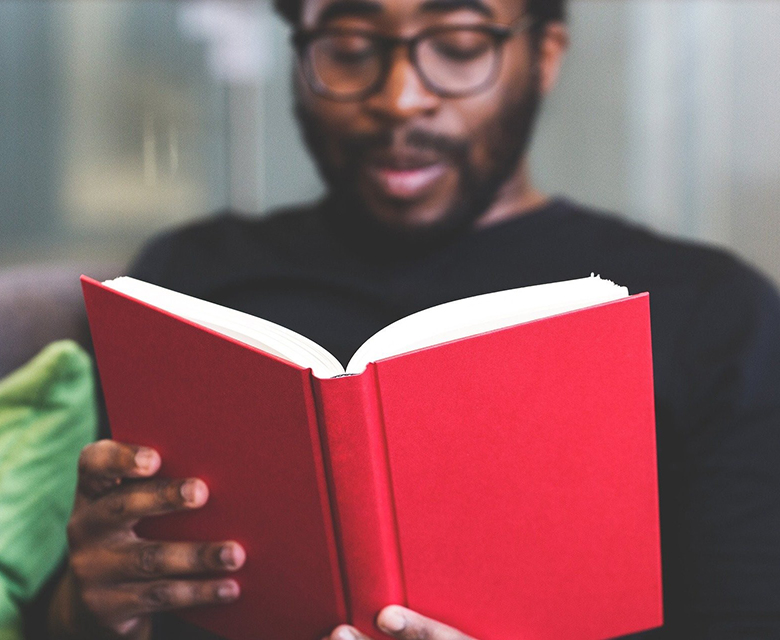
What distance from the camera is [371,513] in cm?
51

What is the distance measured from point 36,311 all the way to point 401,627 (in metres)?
0.63

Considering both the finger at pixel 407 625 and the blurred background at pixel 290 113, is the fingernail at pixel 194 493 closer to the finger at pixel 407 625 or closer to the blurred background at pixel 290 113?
the finger at pixel 407 625

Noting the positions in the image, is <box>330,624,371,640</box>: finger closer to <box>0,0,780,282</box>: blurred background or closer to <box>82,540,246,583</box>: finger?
<box>82,540,246,583</box>: finger

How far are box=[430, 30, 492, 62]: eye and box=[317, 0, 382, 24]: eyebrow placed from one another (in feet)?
0.30

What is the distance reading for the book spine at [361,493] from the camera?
1.59 feet

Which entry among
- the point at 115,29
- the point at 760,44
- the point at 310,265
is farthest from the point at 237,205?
the point at 760,44

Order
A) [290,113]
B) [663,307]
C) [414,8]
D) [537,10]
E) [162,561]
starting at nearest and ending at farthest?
[162,561], [663,307], [414,8], [537,10], [290,113]

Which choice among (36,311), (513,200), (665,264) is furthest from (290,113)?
(665,264)

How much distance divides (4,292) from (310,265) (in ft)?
1.24

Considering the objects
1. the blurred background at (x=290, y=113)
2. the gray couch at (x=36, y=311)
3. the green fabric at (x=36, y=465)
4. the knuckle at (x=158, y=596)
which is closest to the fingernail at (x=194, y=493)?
the knuckle at (x=158, y=596)

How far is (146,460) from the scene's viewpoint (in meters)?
0.57

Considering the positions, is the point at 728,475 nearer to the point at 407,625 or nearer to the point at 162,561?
the point at 407,625

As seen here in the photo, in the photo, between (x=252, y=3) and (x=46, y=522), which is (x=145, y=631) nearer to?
(x=46, y=522)

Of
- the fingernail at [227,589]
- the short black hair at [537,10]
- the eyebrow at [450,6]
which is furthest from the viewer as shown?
the short black hair at [537,10]
